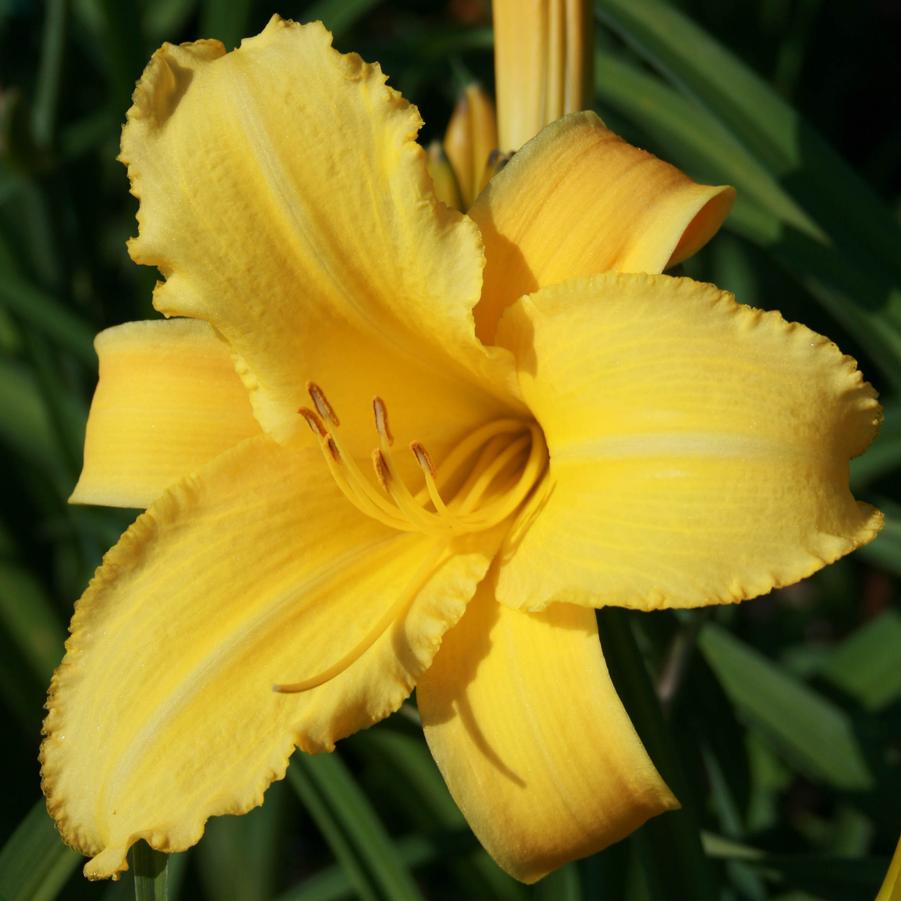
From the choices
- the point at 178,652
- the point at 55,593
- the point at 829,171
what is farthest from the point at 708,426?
the point at 55,593

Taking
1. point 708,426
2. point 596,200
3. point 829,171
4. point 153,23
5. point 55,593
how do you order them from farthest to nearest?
point 153,23
point 55,593
point 829,171
point 596,200
point 708,426

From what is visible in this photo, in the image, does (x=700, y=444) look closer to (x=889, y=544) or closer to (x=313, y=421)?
(x=313, y=421)

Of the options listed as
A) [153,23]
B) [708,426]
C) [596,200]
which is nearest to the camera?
[708,426]

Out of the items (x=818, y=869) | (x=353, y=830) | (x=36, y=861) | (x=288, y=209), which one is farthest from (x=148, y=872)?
(x=818, y=869)

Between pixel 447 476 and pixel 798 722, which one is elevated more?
pixel 447 476

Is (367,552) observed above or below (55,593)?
above

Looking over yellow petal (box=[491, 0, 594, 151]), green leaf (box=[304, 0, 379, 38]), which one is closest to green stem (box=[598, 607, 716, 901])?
yellow petal (box=[491, 0, 594, 151])

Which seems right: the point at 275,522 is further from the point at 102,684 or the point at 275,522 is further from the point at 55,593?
the point at 55,593

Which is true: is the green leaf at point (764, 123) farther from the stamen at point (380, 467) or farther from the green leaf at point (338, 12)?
the stamen at point (380, 467)
